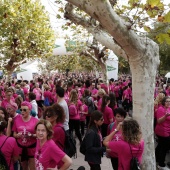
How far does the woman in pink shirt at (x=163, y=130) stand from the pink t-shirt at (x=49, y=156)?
3.28m

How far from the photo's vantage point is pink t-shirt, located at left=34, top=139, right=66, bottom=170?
3.54 meters

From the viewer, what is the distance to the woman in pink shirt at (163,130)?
634 centimetres

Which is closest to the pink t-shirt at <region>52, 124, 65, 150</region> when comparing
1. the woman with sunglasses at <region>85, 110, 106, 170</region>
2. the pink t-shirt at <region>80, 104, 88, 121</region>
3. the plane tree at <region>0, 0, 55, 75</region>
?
the woman with sunglasses at <region>85, 110, 106, 170</region>

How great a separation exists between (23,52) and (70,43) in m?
3.22

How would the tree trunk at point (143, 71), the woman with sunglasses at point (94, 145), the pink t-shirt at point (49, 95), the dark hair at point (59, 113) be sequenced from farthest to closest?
1. the pink t-shirt at point (49, 95)
2. the dark hair at point (59, 113)
3. the tree trunk at point (143, 71)
4. the woman with sunglasses at point (94, 145)

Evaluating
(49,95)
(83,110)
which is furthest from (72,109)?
(49,95)

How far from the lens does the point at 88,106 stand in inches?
358

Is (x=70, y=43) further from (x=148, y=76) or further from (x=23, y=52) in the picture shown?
(x=148, y=76)

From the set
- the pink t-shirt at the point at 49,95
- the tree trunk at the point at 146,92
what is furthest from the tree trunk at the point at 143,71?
the pink t-shirt at the point at 49,95

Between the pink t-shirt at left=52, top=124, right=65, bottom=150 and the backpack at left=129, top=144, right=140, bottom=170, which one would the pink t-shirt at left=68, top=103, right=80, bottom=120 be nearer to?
the pink t-shirt at left=52, top=124, right=65, bottom=150

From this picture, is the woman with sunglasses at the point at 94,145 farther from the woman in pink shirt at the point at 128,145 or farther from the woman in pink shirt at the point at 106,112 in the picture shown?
the woman in pink shirt at the point at 106,112

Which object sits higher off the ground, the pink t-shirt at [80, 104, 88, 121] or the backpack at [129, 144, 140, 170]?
the pink t-shirt at [80, 104, 88, 121]

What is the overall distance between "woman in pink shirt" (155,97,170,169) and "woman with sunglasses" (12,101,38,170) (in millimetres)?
2862

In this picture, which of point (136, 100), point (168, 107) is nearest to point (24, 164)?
point (136, 100)
